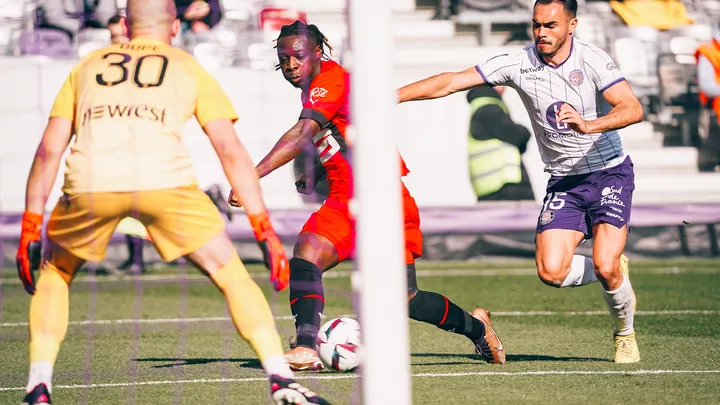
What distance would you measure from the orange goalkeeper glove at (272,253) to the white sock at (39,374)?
3.30 ft

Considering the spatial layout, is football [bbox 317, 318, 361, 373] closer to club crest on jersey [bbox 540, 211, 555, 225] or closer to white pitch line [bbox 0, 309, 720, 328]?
club crest on jersey [bbox 540, 211, 555, 225]

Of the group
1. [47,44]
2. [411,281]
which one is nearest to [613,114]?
[411,281]

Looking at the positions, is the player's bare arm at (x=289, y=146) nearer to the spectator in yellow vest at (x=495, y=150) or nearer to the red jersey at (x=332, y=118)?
the red jersey at (x=332, y=118)

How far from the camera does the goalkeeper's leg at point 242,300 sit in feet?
15.9

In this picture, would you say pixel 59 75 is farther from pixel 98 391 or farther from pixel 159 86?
pixel 159 86

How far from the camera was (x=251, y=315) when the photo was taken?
4863 millimetres

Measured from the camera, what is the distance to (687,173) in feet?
52.2

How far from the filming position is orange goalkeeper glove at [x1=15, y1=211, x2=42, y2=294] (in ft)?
15.9

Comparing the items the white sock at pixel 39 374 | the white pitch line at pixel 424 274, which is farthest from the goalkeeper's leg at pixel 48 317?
the white pitch line at pixel 424 274

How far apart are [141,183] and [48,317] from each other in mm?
708

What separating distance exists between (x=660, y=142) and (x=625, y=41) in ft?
5.51

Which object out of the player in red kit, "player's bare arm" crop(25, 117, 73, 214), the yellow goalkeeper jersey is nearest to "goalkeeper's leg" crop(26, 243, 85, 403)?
"player's bare arm" crop(25, 117, 73, 214)

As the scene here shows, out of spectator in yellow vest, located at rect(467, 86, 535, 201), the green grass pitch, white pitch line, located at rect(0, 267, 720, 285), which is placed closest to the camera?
the green grass pitch

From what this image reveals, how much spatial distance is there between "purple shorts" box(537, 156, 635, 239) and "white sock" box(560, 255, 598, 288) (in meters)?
0.17
